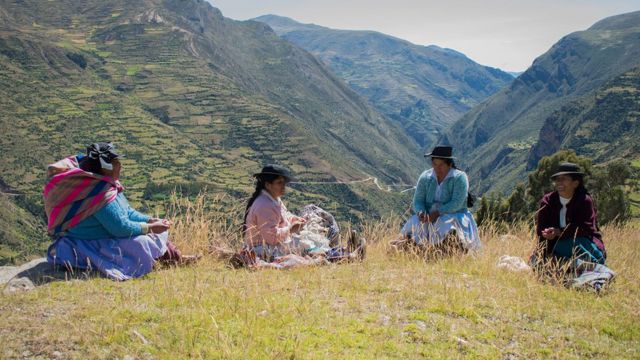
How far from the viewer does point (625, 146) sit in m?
133

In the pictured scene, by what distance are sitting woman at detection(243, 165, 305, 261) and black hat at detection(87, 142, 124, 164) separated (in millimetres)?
2029

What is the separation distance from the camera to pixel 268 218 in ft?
24.6

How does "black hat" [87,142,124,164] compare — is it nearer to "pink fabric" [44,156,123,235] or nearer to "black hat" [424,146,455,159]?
"pink fabric" [44,156,123,235]

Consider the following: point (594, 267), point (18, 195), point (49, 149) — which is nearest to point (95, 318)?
point (594, 267)

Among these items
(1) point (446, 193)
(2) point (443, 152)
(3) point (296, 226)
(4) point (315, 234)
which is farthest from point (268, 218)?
(2) point (443, 152)

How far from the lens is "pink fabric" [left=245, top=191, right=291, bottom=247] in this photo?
7.48 m

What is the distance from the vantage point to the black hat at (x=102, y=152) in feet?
21.5

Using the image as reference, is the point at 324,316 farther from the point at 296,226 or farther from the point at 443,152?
the point at 443,152

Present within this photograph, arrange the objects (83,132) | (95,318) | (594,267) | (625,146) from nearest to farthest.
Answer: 1. (95,318)
2. (594,267)
3. (625,146)
4. (83,132)

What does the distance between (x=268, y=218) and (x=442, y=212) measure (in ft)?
9.44

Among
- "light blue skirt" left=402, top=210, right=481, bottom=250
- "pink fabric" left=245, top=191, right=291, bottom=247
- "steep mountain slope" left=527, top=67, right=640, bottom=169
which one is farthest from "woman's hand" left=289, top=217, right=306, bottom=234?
"steep mountain slope" left=527, top=67, right=640, bottom=169

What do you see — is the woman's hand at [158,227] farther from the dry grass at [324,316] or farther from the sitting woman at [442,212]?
the sitting woman at [442,212]

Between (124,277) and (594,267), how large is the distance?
247 inches

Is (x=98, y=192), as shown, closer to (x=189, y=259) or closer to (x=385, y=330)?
(x=189, y=259)
